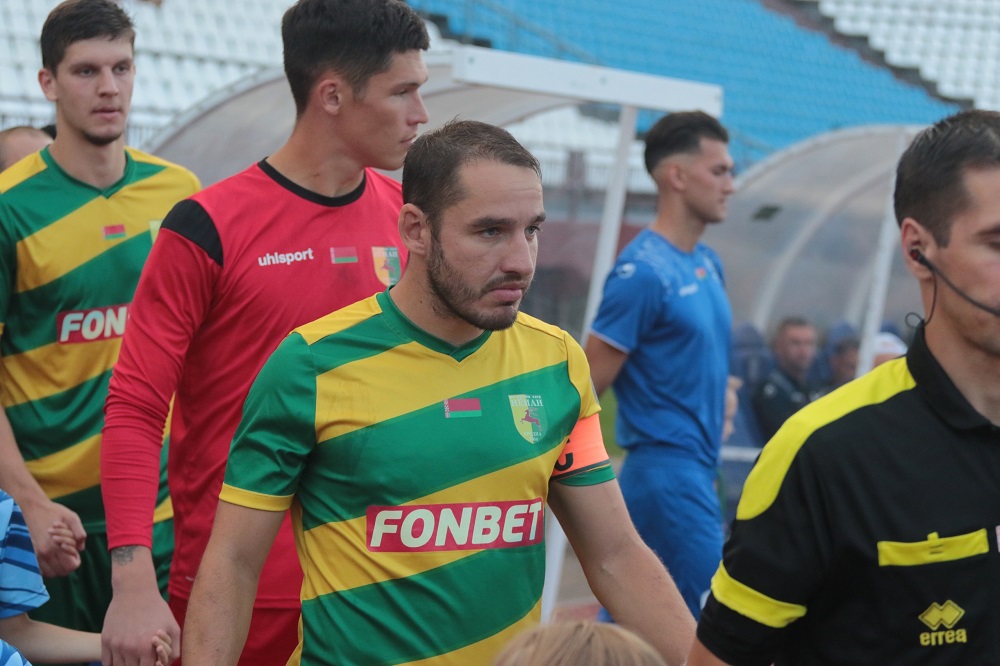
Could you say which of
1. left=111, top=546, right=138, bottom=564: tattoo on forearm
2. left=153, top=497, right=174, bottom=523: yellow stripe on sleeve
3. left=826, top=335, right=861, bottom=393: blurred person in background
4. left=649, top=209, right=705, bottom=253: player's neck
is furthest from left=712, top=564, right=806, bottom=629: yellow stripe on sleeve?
left=826, top=335, right=861, bottom=393: blurred person in background

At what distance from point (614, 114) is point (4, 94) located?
630cm

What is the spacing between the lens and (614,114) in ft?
46.3

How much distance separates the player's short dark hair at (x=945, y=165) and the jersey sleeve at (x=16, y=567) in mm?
1910

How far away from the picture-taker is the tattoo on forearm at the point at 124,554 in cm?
285

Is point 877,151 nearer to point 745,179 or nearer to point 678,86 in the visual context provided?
point 745,179

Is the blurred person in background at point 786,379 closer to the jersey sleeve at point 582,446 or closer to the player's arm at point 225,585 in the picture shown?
the jersey sleeve at point 582,446

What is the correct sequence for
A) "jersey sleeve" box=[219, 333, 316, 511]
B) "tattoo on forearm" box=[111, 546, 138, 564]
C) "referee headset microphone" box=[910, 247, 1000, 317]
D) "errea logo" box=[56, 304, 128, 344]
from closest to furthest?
"referee headset microphone" box=[910, 247, 1000, 317] → "jersey sleeve" box=[219, 333, 316, 511] → "tattoo on forearm" box=[111, 546, 138, 564] → "errea logo" box=[56, 304, 128, 344]

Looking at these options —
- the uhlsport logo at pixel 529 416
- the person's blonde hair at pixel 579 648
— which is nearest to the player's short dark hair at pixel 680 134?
the uhlsport logo at pixel 529 416

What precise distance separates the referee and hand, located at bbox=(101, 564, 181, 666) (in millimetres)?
1287

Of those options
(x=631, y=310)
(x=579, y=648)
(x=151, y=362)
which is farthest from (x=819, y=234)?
(x=579, y=648)

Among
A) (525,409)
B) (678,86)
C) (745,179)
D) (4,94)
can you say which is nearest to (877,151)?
(745,179)

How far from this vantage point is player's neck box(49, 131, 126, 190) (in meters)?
4.01

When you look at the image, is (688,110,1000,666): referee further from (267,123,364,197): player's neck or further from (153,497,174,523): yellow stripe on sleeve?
(153,497,174,523): yellow stripe on sleeve

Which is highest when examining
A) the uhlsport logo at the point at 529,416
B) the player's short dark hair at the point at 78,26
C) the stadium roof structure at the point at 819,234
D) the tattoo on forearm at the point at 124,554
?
the player's short dark hair at the point at 78,26
